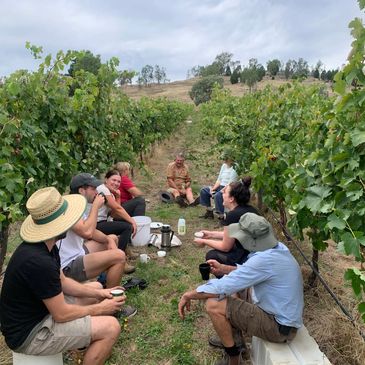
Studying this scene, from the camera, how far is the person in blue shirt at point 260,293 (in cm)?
265

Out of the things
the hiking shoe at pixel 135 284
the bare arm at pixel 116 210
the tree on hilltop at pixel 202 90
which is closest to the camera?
the hiking shoe at pixel 135 284

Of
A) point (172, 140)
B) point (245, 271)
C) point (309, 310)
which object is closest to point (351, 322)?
point (309, 310)

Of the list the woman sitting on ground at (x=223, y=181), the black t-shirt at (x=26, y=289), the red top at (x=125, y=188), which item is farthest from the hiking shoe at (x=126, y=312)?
the woman sitting on ground at (x=223, y=181)

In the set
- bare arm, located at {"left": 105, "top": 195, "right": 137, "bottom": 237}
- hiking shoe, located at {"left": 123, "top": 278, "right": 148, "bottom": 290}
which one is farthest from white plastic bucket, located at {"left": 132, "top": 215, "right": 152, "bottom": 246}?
hiking shoe, located at {"left": 123, "top": 278, "right": 148, "bottom": 290}

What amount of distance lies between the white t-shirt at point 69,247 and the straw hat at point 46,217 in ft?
3.09

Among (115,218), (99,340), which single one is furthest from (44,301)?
(115,218)

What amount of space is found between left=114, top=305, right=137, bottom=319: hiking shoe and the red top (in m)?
2.13

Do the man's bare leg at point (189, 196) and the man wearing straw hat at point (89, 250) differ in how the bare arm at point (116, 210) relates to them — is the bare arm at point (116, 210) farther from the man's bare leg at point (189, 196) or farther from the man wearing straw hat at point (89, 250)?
the man's bare leg at point (189, 196)

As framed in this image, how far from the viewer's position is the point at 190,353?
3.16 meters

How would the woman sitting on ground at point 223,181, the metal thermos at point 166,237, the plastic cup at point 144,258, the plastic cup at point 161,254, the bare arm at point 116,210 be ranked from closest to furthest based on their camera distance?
the bare arm at point 116,210
the plastic cup at point 144,258
the plastic cup at point 161,254
the metal thermos at point 166,237
the woman sitting on ground at point 223,181

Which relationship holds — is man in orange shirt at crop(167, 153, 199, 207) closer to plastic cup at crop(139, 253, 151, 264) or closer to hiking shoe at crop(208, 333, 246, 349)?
plastic cup at crop(139, 253, 151, 264)

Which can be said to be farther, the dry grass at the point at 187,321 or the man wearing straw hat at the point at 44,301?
the dry grass at the point at 187,321

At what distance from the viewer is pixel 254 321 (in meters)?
2.73

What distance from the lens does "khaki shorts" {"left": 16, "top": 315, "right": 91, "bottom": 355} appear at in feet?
7.82
